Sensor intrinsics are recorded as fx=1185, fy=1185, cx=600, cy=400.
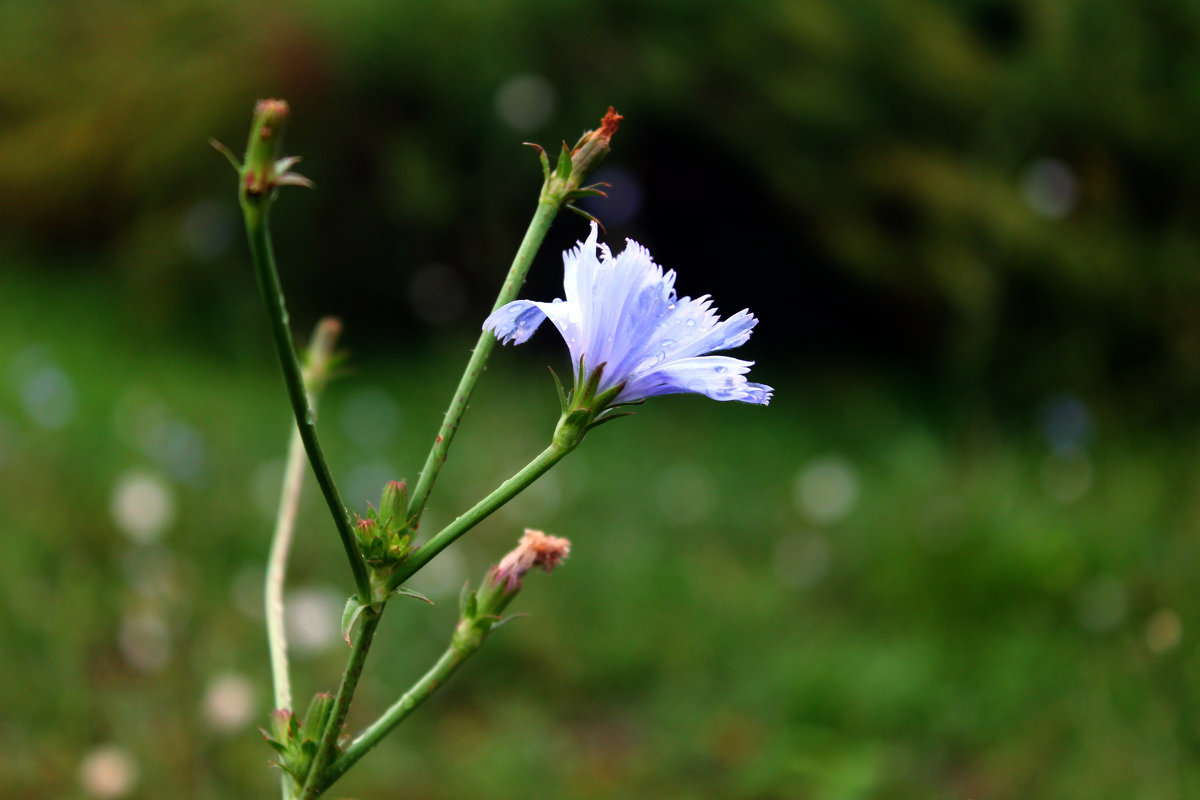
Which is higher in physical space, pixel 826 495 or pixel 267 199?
pixel 826 495

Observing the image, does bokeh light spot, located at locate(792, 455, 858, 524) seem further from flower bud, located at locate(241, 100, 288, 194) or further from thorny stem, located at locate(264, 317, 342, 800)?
flower bud, located at locate(241, 100, 288, 194)

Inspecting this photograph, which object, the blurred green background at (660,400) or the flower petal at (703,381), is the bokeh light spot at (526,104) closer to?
the blurred green background at (660,400)

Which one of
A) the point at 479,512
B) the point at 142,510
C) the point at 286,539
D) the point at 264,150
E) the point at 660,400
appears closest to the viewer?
the point at 264,150

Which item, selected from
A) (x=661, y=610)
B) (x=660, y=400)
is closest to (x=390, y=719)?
(x=661, y=610)

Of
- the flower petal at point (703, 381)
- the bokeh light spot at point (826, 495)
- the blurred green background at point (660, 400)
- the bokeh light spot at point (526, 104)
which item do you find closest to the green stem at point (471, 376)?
the flower petal at point (703, 381)

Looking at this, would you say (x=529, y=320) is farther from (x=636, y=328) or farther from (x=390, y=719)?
(x=390, y=719)

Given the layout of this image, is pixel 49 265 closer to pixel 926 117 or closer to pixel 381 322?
pixel 381 322
